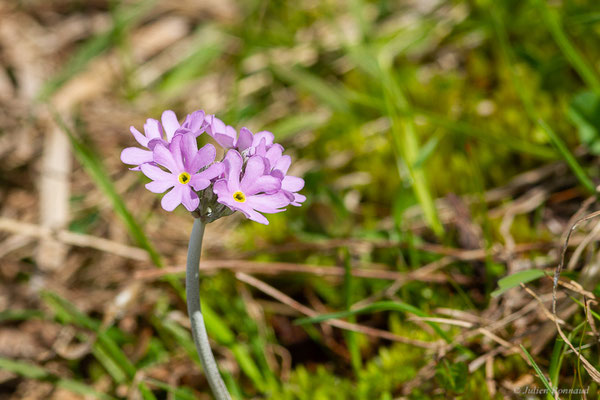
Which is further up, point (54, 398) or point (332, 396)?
point (54, 398)

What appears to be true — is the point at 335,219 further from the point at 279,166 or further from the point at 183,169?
the point at 183,169

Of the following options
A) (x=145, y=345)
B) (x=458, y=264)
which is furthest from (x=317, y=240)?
(x=145, y=345)

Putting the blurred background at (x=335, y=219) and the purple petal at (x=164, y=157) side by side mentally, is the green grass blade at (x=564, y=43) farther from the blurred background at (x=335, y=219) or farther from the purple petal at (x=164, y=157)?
the purple petal at (x=164, y=157)

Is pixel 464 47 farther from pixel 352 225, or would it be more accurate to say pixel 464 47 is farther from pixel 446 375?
pixel 446 375

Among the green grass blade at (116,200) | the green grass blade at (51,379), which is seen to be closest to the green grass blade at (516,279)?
the green grass blade at (116,200)

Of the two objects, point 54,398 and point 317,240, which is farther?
point 317,240
